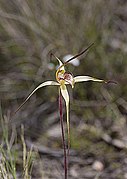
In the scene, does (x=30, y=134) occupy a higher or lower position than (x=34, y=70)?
lower

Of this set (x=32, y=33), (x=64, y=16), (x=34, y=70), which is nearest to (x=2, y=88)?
(x=34, y=70)

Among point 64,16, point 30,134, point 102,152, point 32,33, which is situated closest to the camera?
point 102,152

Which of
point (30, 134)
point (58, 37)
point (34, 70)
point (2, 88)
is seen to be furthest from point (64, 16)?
point (30, 134)

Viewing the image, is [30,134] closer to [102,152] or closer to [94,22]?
[102,152]

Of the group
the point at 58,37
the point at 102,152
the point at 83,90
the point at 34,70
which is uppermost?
the point at 58,37

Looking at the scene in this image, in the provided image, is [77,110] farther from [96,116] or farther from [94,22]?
[94,22]

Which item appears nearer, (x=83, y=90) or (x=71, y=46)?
(x=83, y=90)

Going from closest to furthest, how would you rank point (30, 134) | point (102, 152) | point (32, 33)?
point (102, 152), point (30, 134), point (32, 33)
